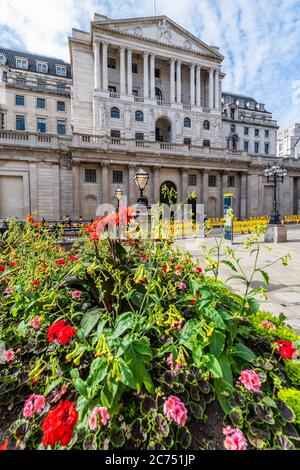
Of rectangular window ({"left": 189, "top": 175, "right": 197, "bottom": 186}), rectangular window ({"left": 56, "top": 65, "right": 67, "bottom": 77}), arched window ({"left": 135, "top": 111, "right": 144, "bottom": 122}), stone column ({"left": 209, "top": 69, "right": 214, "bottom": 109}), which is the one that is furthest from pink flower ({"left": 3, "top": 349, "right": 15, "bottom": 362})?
rectangular window ({"left": 56, "top": 65, "right": 67, "bottom": 77})

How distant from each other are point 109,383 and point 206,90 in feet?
140

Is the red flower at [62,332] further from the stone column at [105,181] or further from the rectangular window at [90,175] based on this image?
the rectangular window at [90,175]

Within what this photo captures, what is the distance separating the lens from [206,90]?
3597 cm

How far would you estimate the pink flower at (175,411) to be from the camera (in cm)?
173

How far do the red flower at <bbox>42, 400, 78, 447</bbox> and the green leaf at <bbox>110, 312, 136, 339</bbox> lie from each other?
2.04 feet

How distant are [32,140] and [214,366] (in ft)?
80.7

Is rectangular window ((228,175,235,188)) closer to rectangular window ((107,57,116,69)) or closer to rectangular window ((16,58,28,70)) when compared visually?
rectangular window ((107,57,116,69))

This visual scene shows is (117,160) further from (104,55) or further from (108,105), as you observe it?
(104,55)

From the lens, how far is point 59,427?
148cm

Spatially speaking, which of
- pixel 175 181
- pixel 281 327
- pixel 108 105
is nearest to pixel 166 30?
pixel 108 105

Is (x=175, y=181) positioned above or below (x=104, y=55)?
below

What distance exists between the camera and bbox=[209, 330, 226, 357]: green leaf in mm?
2080

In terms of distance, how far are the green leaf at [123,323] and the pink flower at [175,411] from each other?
2.18 ft

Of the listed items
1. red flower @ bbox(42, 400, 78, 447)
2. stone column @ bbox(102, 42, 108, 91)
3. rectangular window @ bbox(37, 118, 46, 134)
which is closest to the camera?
red flower @ bbox(42, 400, 78, 447)
